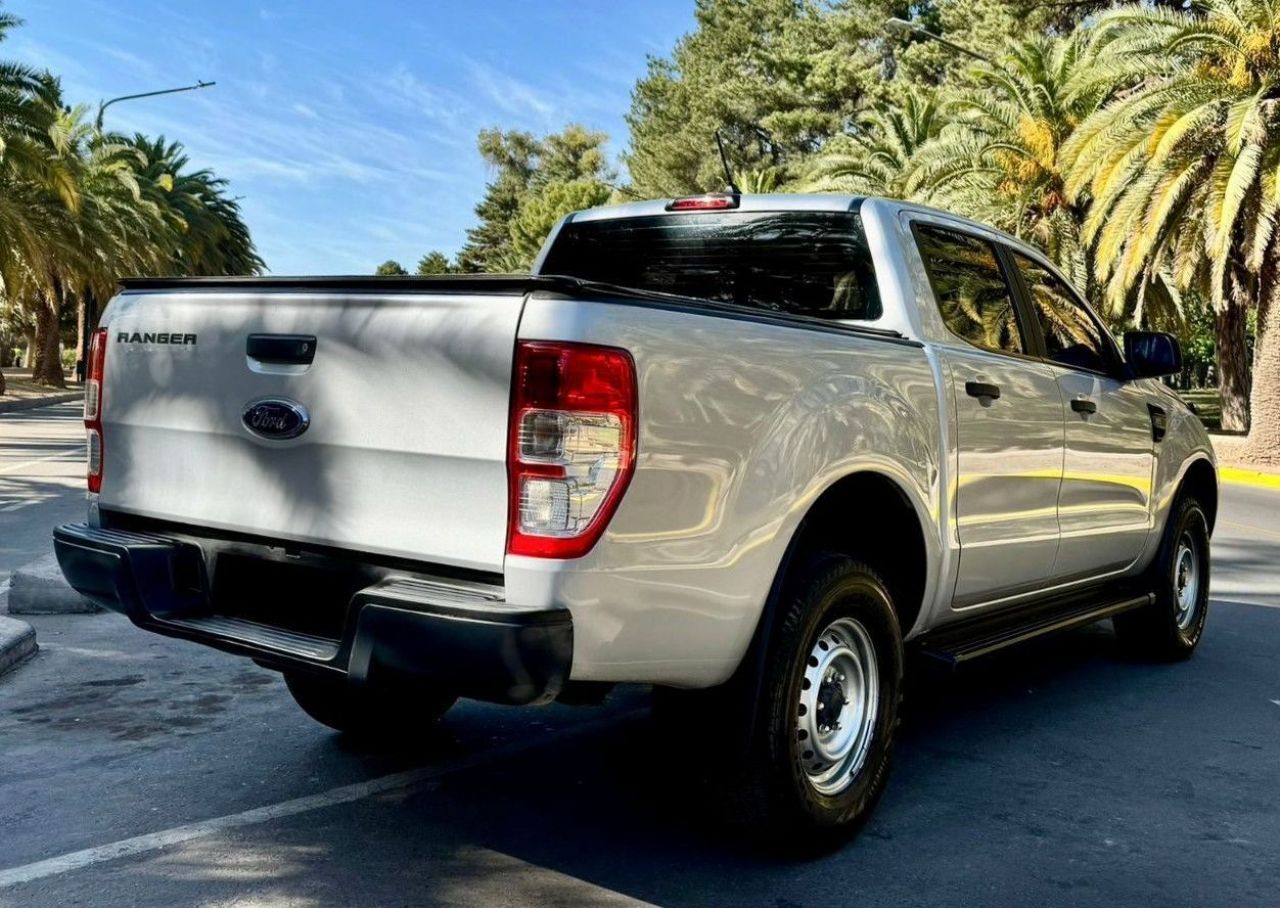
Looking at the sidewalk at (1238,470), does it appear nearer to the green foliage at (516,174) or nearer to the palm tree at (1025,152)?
the palm tree at (1025,152)

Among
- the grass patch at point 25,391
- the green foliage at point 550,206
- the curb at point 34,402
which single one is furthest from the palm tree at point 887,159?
the green foliage at point 550,206

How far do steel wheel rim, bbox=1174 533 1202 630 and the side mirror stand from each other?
1162mm

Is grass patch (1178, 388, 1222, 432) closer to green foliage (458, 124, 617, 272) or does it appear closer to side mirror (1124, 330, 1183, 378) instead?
side mirror (1124, 330, 1183, 378)

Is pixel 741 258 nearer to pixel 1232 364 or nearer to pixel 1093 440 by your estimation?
pixel 1093 440

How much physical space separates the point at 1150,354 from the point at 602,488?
12.3 feet

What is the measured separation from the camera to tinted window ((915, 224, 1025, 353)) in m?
4.82

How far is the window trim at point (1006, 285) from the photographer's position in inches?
186

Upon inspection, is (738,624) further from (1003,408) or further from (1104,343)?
(1104,343)

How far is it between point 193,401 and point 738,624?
168cm

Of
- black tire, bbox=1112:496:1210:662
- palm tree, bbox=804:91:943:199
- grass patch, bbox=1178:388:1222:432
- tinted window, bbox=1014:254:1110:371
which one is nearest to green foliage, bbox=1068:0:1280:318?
grass patch, bbox=1178:388:1222:432

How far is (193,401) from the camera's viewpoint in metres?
3.78

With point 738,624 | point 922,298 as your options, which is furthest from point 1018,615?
point 738,624

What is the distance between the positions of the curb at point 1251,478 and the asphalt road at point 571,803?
15533 mm

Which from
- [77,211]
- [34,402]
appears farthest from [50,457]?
[34,402]
